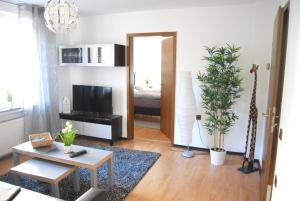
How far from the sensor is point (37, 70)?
3961mm

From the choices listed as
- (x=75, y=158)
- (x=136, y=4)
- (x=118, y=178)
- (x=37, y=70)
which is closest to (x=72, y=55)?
(x=37, y=70)

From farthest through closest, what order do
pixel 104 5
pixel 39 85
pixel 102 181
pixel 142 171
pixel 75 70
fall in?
pixel 75 70 → pixel 39 85 → pixel 104 5 → pixel 142 171 → pixel 102 181

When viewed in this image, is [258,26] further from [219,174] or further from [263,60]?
[219,174]

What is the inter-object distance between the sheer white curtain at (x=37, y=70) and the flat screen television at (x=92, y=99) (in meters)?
0.49

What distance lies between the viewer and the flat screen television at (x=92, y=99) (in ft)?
14.7

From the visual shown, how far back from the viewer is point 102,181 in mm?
2975

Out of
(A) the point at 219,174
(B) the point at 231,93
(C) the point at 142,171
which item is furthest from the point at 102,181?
(B) the point at 231,93

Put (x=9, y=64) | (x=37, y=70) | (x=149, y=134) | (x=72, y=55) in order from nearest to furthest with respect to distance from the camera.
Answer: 1. (x=9, y=64)
2. (x=37, y=70)
3. (x=72, y=55)
4. (x=149, y=134)

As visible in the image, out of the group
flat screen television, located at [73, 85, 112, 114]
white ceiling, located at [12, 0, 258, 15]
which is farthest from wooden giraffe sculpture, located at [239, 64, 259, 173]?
flat screen television, located at [73, 85, 112, 114]

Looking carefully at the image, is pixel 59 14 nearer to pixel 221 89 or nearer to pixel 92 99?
pixel 221 89

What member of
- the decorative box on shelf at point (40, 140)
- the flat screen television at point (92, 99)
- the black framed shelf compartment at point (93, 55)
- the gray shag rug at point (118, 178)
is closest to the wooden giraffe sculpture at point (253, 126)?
the gray shag rug at point (118, 178)

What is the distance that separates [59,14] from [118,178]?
2077mm

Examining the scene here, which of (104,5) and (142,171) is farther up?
(104,5)

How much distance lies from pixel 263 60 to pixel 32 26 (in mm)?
3688
